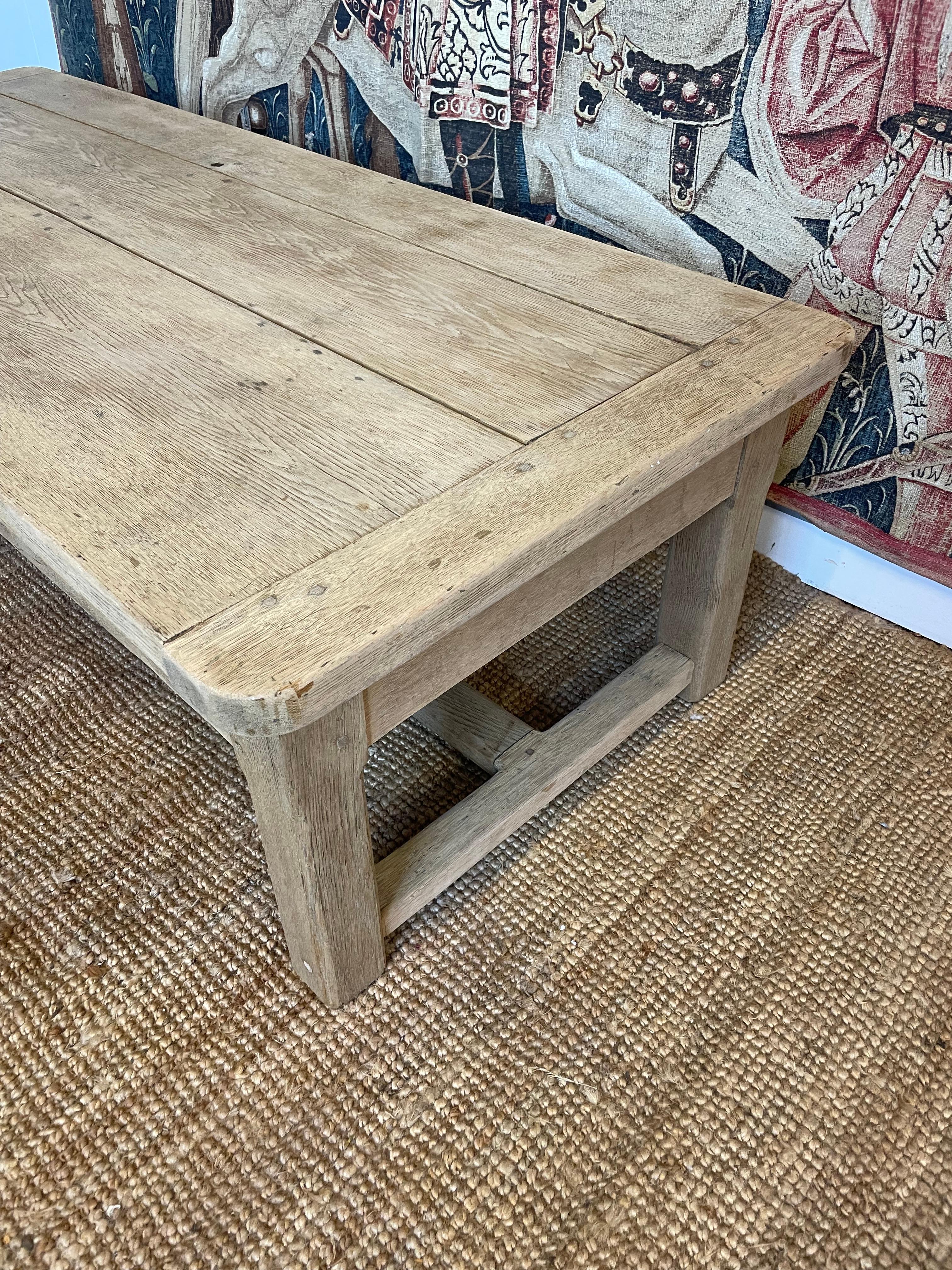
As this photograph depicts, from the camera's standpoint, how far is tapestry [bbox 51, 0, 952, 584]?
0.95 m

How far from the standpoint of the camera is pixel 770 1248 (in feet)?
2.33

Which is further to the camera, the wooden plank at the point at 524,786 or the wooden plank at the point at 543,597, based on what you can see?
the wooden plank at the point at 524,786

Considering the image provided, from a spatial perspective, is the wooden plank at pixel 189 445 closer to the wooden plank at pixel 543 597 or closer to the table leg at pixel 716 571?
the wooden plank at pixel 543 597

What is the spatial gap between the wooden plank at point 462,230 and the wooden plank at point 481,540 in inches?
3.2

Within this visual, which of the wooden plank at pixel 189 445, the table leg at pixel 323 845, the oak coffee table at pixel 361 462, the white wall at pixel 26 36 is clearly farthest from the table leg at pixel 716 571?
the white wall at pixel 26 36

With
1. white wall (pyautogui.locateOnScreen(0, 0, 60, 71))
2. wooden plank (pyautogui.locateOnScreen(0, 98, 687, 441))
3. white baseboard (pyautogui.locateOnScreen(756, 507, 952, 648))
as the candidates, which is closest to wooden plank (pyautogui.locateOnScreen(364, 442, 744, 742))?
wooden plank (pyautogui.locateOnScreen(0, 98, 687, 441))

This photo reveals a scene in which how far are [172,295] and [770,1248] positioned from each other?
3.09ft

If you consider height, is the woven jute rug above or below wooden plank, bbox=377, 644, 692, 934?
below

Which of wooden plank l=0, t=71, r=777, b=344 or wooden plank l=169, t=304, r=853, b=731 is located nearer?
wooden plank l=169, t=304, r=853, b=731

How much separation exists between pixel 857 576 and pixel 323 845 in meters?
0.82

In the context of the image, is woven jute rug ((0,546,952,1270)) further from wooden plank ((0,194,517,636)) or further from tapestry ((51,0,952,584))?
wooden plank ((0,194,517,636))

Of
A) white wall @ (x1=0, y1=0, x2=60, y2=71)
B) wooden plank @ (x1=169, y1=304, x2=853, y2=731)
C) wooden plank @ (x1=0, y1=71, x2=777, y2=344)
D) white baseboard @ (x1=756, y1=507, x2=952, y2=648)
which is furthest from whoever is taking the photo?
white wall @ (x1=0, y1=0, x2=60, y2=71)

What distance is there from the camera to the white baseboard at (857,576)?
119 cm

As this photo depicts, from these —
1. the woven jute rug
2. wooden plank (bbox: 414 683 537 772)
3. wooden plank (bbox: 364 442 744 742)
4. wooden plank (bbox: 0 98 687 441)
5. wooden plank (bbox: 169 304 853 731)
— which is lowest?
the woven jute rug
